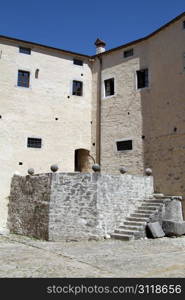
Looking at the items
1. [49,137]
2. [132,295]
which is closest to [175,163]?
[49,137]

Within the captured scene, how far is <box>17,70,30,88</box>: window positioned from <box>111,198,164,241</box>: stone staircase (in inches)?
357

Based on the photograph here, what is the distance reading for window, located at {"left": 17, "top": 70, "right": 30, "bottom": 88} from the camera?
16141 mm

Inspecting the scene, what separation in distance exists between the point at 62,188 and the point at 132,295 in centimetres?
683

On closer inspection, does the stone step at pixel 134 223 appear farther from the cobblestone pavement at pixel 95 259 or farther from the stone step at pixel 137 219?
the cobblestone pavement at pixel 95 259

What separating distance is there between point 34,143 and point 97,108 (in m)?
4.48

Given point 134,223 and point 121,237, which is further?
point 134,223

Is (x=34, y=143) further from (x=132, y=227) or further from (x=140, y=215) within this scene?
(x=132, y=227)

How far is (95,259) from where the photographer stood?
7.52 meters

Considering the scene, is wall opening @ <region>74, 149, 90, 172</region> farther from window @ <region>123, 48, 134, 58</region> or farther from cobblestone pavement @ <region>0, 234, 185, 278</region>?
cobblestone pavement @ <region>0, 234, 185, 278</region>

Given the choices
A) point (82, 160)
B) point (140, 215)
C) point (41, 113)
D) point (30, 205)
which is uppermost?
point (41, 113)

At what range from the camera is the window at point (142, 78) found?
1638 cm

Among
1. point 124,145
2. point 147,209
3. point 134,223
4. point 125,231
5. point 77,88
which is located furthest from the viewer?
point 77,88

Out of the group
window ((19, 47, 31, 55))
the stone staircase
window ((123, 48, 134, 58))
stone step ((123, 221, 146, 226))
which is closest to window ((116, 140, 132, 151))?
the stone staircase

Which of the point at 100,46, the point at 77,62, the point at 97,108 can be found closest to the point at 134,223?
the point at 97,108
